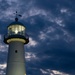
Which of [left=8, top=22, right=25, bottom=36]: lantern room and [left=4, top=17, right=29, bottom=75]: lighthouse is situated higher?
[left=8, top=22, right=25, bottom=36]: lantern room

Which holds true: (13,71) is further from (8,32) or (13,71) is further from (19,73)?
(8,32)

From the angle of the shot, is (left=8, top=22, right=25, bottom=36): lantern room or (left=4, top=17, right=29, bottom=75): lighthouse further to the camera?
(left=8, top=22, right=25, bottom=36): lantern room

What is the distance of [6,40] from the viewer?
2770 cm

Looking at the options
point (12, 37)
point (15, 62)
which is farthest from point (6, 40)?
point (15, 62)

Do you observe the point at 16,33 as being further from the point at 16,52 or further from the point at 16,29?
the point at 16,52

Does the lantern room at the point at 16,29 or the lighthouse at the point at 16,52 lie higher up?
the lantern room at the point at 16,29

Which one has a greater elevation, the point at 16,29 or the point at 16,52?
the point at 16,29

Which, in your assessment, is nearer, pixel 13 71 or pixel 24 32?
pixel 13 71

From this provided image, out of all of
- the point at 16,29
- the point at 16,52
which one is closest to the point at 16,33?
the point at 16,29

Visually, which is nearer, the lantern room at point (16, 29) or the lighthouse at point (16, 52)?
the lighthouse at point (16, 52)

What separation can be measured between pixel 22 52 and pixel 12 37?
7.22 ft

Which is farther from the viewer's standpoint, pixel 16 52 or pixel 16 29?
pixel 16 29

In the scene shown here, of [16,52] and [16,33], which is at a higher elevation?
[16,33]

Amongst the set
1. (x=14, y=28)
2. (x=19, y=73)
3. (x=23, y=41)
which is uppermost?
(x=14, y=28)
